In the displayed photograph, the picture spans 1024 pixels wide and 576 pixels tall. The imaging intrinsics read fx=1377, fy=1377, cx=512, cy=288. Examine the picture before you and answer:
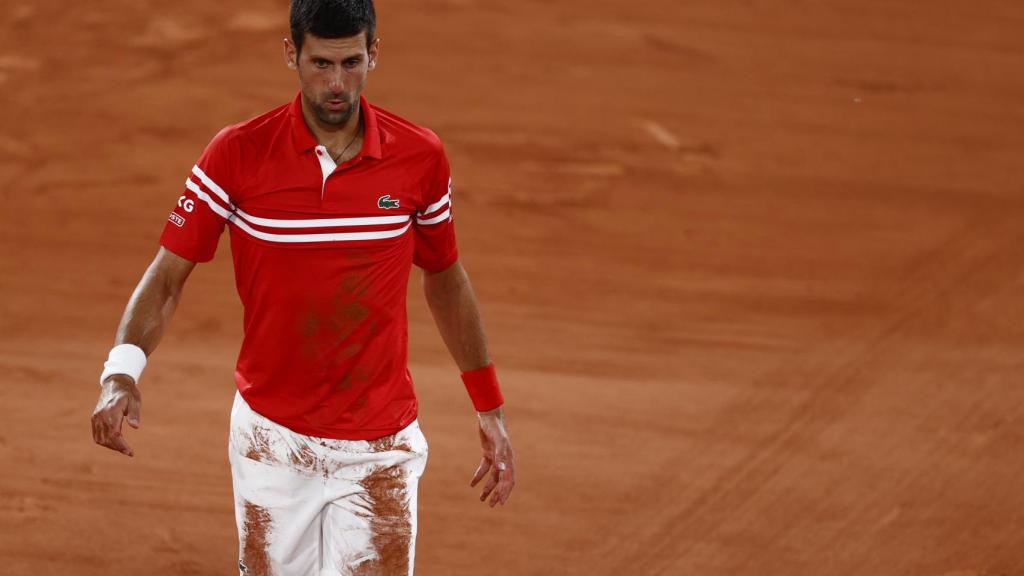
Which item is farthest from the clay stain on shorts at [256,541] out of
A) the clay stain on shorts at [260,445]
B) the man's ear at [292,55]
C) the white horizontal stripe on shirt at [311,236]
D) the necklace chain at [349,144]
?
the man's ear at [292,55]

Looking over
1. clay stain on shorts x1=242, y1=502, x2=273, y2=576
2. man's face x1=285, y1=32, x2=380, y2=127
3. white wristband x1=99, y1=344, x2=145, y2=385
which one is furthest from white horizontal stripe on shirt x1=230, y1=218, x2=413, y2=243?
clay stain on shorts x1=242, y1=502, x2=273, y2=576

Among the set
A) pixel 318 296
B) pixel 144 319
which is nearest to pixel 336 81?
pixel 318 296

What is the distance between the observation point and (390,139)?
13.0 ft

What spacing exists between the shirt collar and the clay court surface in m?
2.47

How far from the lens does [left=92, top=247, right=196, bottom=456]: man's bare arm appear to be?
362 centimetres

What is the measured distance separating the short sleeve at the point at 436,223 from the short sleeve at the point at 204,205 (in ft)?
1.90

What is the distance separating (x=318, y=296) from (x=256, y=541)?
78 centimetres

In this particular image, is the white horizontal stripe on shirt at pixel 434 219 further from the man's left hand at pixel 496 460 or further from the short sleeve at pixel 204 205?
the man's left hand at pixel 496 460

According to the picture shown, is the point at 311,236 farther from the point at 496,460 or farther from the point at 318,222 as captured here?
the point at 496,460

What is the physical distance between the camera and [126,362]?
3.71m

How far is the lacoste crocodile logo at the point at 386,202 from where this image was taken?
3908mm

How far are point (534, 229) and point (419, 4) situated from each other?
227cm

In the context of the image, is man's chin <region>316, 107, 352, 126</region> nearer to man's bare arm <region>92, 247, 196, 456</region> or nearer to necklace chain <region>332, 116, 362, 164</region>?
necklace chain <region>332, 116, 362, 164</region>

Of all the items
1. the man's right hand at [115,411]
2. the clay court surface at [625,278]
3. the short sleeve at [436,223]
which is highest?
the short sleeve at [436,223]
